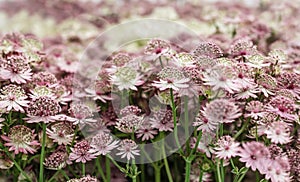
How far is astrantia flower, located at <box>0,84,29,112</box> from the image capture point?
1.14 m

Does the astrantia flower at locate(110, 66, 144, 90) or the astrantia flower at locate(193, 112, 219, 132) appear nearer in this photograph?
the astrantia flower at locate(193, 112, 219, 132)

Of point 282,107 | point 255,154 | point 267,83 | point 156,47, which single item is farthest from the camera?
point 156,47

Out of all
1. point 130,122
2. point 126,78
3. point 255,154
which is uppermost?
point 126,78

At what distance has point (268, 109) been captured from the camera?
107 centimetres

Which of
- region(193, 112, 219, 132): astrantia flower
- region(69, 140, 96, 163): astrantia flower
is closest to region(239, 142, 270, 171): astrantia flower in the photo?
region(193, 112, 219, 132): astrantia flower

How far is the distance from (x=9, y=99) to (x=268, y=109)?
0.59 m

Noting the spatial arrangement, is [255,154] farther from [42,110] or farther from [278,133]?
[42,110]

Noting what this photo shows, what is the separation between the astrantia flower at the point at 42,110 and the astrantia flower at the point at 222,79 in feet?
1.15

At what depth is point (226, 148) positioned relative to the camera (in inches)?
40.4

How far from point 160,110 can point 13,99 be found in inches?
13.7

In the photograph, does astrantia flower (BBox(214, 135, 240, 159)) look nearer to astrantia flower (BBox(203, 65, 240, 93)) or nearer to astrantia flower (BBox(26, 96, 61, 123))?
astrantia flower (BBox(203, 65, 240, 93))

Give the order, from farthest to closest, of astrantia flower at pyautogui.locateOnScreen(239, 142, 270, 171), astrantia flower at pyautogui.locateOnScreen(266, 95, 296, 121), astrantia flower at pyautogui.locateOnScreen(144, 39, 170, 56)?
astrantia flower at pyautogui.locateOnScreen(144, 39, 170, 56)
astrantia flower at pyautogui.locateOnScreen(266, 95, 296, 121)
astrantia flower at pyautogui.locateOnScreen(239, 142, 270, 171)

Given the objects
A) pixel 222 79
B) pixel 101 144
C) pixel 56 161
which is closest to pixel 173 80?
pixel 222 79

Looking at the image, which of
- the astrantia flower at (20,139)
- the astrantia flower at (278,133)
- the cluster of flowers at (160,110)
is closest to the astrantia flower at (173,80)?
the cluster of flowers at (160,110)
